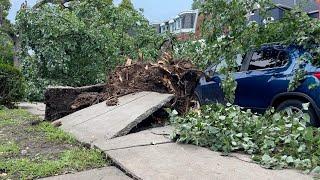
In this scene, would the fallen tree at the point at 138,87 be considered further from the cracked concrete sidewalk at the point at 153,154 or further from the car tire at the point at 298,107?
the car tire at the point at 298,107

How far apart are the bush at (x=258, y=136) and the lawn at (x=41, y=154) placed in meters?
1.07

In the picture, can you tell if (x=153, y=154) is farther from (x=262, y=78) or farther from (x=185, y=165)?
(x=262, y=78)

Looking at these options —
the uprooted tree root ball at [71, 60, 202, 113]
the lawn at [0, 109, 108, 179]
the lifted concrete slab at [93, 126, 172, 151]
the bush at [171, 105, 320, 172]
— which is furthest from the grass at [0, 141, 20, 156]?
the uprooted tree root ball at [71, 60, 202, 113]

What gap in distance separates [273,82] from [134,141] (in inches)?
125

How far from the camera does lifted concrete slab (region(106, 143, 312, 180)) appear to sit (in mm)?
3291

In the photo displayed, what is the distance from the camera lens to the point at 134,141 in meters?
4.54

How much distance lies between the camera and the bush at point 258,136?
362cm

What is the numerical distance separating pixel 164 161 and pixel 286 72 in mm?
3584

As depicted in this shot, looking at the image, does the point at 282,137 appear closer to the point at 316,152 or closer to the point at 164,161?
the point at 316,152

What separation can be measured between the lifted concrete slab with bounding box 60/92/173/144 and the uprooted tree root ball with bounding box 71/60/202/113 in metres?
0.25

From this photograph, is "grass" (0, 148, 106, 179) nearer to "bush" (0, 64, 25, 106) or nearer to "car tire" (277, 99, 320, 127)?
"car tire" (277, 99, 320, 127)

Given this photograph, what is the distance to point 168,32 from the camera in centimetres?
1200

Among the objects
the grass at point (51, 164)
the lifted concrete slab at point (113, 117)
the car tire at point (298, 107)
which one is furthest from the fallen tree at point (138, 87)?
the grass at point (51, 164)

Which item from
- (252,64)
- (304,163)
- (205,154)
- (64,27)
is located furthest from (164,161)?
(64,27)
